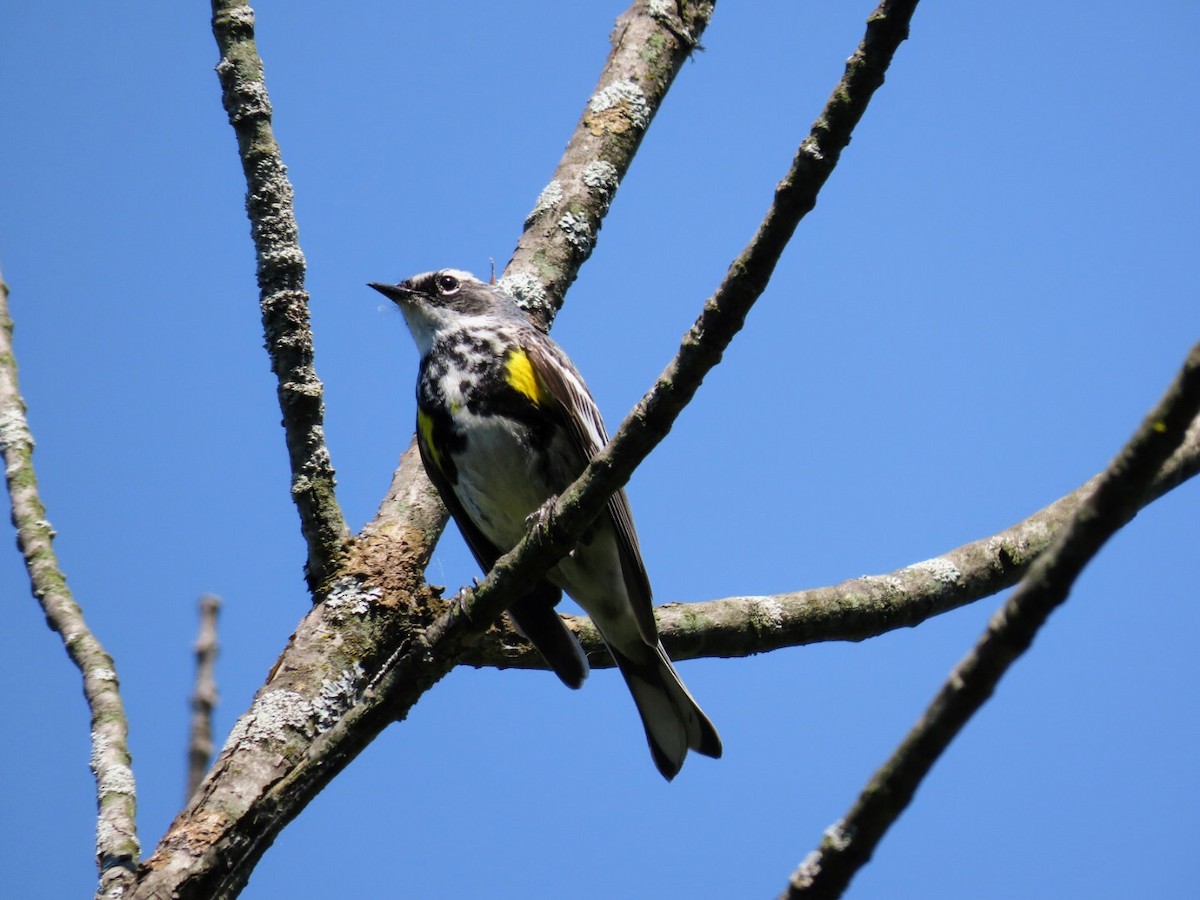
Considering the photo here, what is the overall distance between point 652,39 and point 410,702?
455 centimetres

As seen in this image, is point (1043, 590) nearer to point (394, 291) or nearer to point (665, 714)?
point (665, 714)

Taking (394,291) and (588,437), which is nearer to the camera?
(588,437)

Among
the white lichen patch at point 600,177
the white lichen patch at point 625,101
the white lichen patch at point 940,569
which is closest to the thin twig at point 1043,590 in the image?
the white lichen patch at point 940,569

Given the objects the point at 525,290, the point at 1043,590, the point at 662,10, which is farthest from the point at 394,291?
the point at 1043,590

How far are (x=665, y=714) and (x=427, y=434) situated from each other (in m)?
1.74

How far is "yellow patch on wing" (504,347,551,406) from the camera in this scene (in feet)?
18.7

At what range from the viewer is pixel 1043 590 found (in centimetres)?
172

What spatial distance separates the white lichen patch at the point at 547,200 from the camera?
20.8ft

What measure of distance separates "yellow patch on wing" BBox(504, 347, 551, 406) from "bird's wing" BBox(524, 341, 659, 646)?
0.02m

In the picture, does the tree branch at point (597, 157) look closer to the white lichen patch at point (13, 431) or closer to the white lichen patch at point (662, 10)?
the white lichen patch at point (662, 10)

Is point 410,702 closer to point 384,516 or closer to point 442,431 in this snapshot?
point 384,516

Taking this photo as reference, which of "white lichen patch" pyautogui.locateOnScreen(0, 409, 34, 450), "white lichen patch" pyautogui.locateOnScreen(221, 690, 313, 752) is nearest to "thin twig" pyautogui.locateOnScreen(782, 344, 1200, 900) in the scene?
"white lichen patch" pyautogui.locateOnScreen(221, 690, 313, 752)

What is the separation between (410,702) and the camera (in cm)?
388

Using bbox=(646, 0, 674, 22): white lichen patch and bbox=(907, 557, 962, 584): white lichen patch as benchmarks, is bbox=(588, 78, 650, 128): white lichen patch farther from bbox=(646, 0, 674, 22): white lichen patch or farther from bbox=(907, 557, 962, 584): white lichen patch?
bbox=(907, 557, 962, 584): white lichen patch
